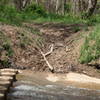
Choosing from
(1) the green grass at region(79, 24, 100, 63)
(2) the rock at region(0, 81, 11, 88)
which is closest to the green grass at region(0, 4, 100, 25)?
(1) the green grass at region(79, 24, 100, 63)

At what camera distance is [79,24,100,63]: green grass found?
26.1 feet

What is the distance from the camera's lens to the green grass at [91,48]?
7.95 meters

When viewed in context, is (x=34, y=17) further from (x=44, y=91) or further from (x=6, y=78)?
(x=44, y=91)

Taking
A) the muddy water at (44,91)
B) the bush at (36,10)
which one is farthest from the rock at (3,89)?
the bush at (36,10)

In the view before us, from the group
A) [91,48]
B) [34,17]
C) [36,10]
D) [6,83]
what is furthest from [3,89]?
[36,10]

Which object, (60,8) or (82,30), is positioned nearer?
(82,30)

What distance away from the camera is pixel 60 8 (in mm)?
27500

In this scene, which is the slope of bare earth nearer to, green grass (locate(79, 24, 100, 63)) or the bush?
green grass (locate(79, 24, 100, 63))

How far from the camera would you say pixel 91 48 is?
8234 mm

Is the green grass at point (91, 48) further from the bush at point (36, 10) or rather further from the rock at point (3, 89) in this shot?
the bush at point (36, 10)

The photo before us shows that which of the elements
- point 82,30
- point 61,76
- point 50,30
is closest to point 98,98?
point 61,76

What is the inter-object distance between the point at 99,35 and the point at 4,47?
2.91 meters

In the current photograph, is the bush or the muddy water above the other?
the bush

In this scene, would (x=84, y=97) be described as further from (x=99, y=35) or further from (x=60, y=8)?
(x=60, y=8)
